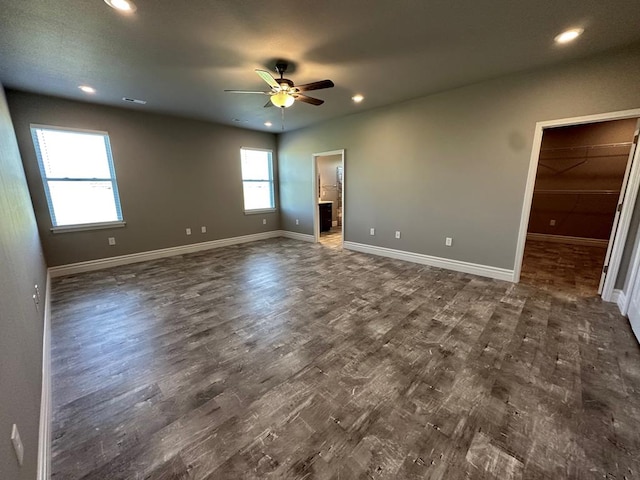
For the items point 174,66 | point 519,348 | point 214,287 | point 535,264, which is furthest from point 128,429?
point 535,264

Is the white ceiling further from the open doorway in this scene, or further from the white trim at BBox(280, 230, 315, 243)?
the open doorway

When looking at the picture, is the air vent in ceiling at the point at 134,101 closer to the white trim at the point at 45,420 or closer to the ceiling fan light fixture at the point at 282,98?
the ceiling fan light fixture at the point at 282,98

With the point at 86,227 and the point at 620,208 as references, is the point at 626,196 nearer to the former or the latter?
the point at 620,208

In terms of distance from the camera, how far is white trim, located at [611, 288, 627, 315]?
275cm

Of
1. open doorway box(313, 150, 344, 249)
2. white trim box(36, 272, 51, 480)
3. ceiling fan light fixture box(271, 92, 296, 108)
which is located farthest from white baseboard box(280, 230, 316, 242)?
white trim box(36, 272, 51, 480)

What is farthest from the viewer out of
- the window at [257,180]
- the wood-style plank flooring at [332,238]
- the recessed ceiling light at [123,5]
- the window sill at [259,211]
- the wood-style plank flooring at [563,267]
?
the window sill at [259,211]

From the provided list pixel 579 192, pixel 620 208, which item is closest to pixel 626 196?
pixel 620 208

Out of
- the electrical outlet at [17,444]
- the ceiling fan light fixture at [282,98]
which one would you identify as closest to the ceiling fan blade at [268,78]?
the ceiling fan light fixture at [282,98]

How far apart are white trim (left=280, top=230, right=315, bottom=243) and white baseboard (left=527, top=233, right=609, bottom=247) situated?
527 centimetres

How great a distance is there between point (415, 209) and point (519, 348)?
2656 millimetres

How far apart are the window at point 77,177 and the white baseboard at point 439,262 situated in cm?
444

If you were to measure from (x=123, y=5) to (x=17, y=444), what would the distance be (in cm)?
265

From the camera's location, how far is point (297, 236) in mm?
6629

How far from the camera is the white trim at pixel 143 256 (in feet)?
13.5
